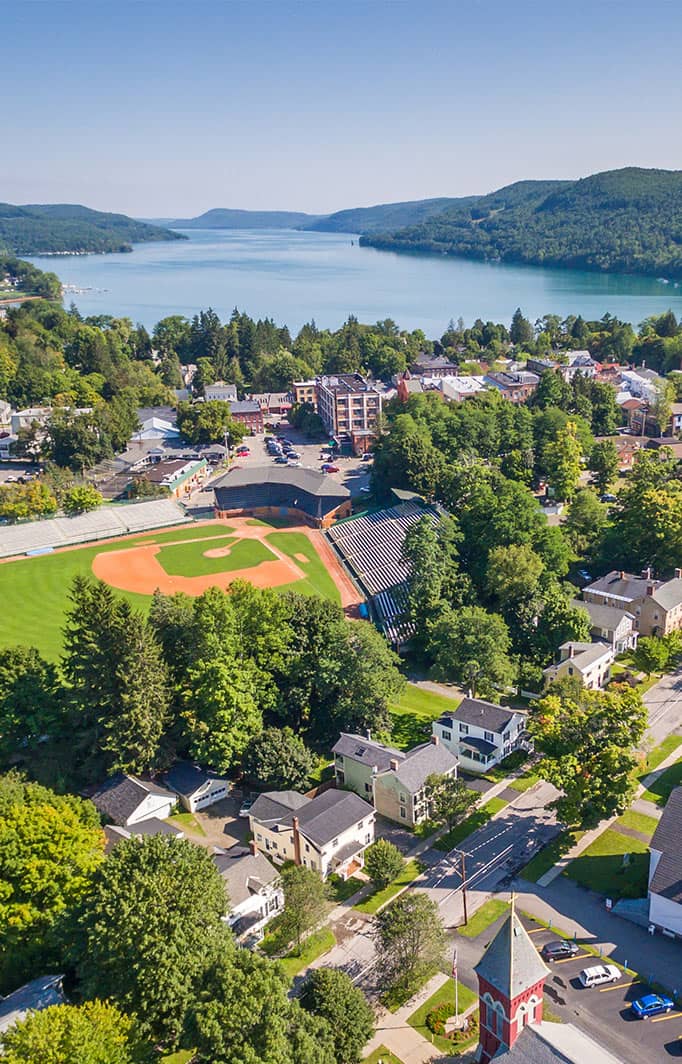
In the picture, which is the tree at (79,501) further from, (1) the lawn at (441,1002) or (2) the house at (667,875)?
(2) the house at (667,875)

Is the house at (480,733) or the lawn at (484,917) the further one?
the house at (480,733)

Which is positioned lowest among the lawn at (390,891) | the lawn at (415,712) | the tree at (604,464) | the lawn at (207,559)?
the lawn at (390,891)

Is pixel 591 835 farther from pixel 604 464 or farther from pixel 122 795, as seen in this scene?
pixel 604 464

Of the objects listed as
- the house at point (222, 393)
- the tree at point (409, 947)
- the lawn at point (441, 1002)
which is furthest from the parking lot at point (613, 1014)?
the house at point (222, 393)

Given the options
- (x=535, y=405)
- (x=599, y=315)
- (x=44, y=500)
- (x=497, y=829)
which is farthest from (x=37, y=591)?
(x=599, y=315)

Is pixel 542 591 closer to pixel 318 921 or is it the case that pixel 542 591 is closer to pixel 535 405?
pixel 318 921

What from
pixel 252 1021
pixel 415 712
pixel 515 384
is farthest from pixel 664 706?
pixel 515 384

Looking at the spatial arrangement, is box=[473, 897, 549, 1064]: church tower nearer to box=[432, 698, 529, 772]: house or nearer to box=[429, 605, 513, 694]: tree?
box=[432, 698, 529, 772]: house
